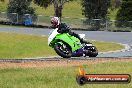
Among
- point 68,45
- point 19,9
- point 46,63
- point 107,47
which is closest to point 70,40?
point 68,45

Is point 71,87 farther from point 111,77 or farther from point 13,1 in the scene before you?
point 13,1

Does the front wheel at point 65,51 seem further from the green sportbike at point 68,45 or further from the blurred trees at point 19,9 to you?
the blurred trees at point 19,9

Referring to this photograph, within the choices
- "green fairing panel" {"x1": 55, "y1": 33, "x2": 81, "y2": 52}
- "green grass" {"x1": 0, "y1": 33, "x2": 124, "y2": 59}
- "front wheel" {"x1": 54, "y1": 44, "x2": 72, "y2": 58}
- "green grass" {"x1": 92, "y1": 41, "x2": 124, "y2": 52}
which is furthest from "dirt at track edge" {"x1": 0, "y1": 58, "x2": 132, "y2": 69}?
"green grass" {"x1": 92, "y1": 41, "x2": 124, "y2": 52}

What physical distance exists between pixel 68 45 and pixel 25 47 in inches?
562

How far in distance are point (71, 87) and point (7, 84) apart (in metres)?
1.52

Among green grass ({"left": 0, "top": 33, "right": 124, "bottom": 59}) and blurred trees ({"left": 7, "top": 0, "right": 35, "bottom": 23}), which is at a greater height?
blurred trees ({"left": 7, "top": 0, "right": 35, "bottom": 23})

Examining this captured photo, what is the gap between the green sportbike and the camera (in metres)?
12.9

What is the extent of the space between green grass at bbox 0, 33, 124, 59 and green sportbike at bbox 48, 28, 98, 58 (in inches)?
416

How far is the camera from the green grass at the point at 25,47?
25266mm

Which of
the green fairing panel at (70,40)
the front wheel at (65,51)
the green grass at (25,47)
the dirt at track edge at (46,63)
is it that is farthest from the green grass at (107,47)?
the green fairing panel at (70,40)

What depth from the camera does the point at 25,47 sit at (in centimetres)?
2736

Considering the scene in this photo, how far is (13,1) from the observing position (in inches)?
2195

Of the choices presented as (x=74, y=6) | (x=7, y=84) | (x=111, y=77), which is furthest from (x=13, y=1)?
(x=111, y=77)

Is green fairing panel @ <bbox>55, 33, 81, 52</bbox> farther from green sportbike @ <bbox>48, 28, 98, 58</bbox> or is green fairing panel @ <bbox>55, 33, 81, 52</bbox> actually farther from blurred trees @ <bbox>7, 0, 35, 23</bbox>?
blurred trees @ <bbox>7, 0, 35, 23</bbox>
